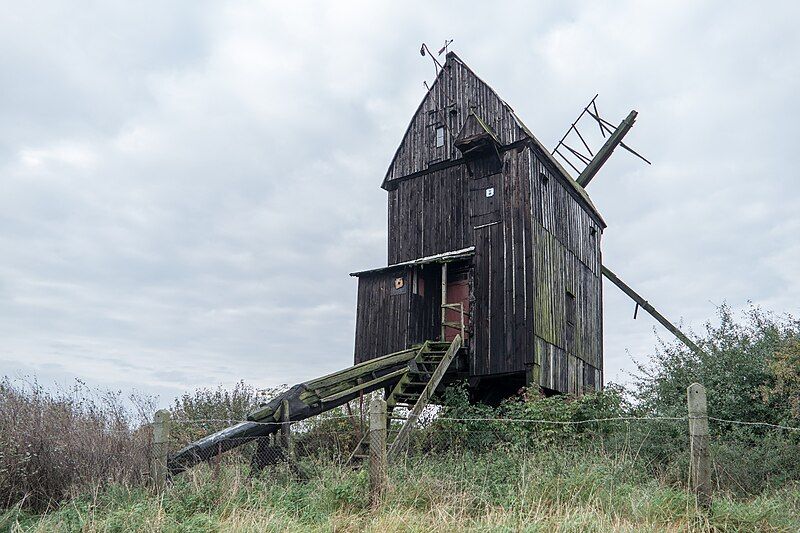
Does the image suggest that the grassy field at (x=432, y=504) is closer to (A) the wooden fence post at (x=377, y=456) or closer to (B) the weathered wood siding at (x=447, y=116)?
(A) the wooden fence post at (x=377, y=456)

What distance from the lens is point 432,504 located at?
8.32 metres

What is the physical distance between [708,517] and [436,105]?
636 inches

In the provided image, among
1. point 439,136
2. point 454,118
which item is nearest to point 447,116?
point 454,118

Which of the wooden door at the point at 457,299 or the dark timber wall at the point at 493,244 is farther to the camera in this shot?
the wooden door at the point at 457,299

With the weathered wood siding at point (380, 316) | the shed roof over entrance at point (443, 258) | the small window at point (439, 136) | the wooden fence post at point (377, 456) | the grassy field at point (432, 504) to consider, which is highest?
the small window at point (439, 136)

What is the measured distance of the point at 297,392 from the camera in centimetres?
1298

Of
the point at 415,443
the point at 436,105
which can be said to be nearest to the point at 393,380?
the point at 415,443

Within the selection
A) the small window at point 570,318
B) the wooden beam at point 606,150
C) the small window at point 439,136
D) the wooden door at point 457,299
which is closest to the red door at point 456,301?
the wooden door at point 457,299

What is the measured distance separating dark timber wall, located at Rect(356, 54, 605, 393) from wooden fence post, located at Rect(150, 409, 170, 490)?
1010 cm

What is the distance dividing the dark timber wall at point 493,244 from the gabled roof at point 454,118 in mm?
37

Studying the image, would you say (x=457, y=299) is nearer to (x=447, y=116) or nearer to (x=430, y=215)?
(x=430, y=215)

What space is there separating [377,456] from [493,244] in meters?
10.8

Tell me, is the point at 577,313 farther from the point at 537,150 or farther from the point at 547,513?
the point at 547,513

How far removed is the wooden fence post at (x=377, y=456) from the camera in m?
8.60
